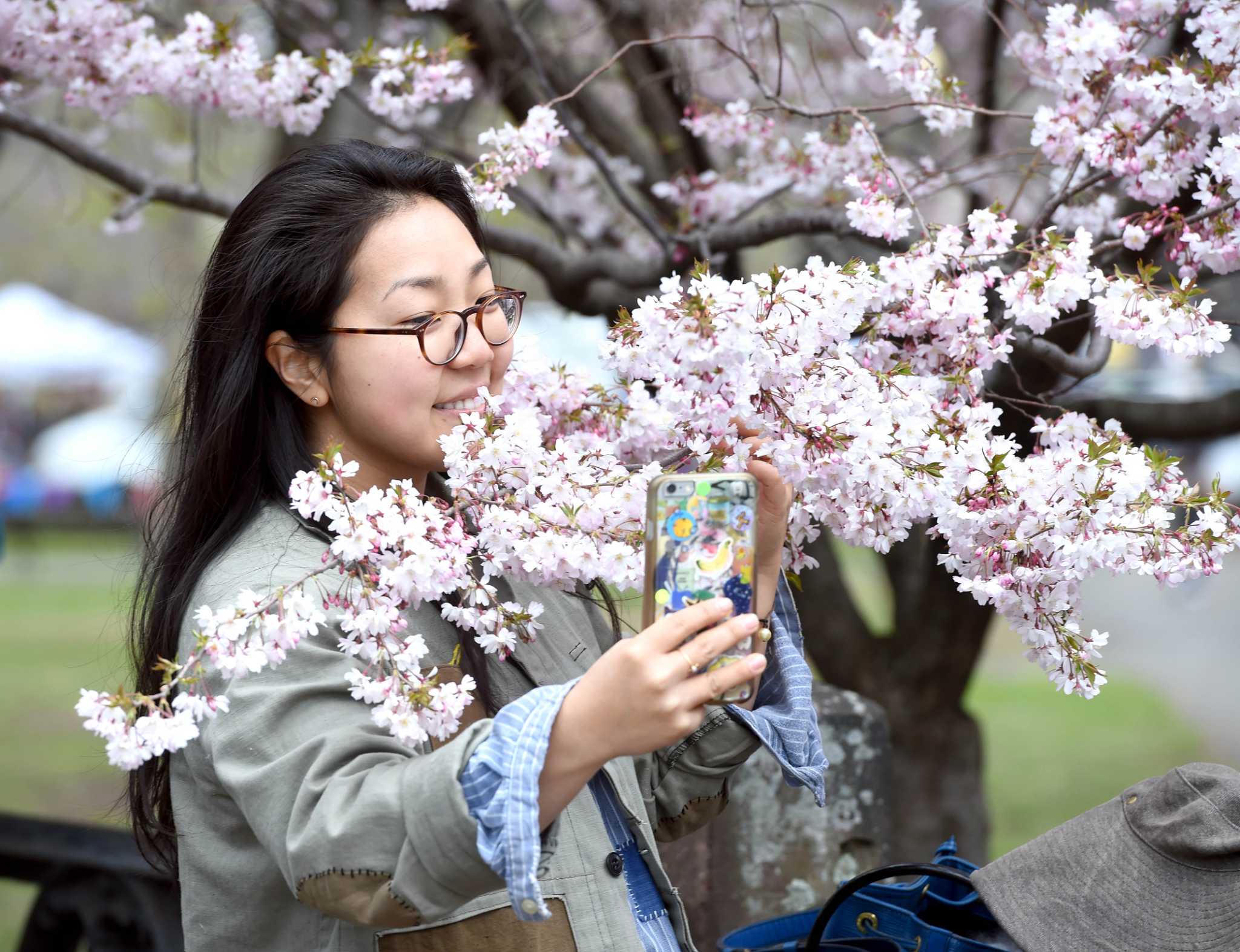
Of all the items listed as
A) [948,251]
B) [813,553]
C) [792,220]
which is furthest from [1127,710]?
[948,251]

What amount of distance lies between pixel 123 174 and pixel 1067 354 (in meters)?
2.67

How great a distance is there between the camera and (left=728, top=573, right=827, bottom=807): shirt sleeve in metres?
1.91

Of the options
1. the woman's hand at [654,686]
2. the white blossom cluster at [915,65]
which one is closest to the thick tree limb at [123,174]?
the white blossom cluster at [915,65]

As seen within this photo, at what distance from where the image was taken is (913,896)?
2115 millimetres

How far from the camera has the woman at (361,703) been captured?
1.35 meters

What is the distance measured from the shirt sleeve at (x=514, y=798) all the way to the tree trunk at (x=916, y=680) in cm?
255

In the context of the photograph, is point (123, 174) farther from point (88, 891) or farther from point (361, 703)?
point (361, 703)

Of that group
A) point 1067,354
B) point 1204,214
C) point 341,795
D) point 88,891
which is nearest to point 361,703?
point 341,795

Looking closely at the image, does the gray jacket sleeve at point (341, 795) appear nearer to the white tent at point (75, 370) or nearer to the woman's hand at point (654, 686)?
the woman's hand at point (654, 686)

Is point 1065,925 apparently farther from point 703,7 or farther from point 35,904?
point 703,7

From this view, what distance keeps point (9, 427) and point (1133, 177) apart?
1035 inches

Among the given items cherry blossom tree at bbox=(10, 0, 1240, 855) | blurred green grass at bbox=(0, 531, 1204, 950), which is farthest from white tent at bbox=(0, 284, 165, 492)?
cherry blossom tree at bbox=(10, 0, 1240, 855)

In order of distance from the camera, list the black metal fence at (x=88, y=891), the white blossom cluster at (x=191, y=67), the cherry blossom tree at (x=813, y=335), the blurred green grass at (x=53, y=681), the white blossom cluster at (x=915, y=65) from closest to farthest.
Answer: the cherry blossom tree at (x=813, y=335) < the white blossom cluster at (x=915, y=65) < the white blossom cluster at (x=191, y=67) < the black metal fence at (x=88, y=891) < the blurred green grass at (x=53, y=681)

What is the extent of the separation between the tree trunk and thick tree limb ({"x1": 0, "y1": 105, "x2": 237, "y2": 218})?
6.93ft
